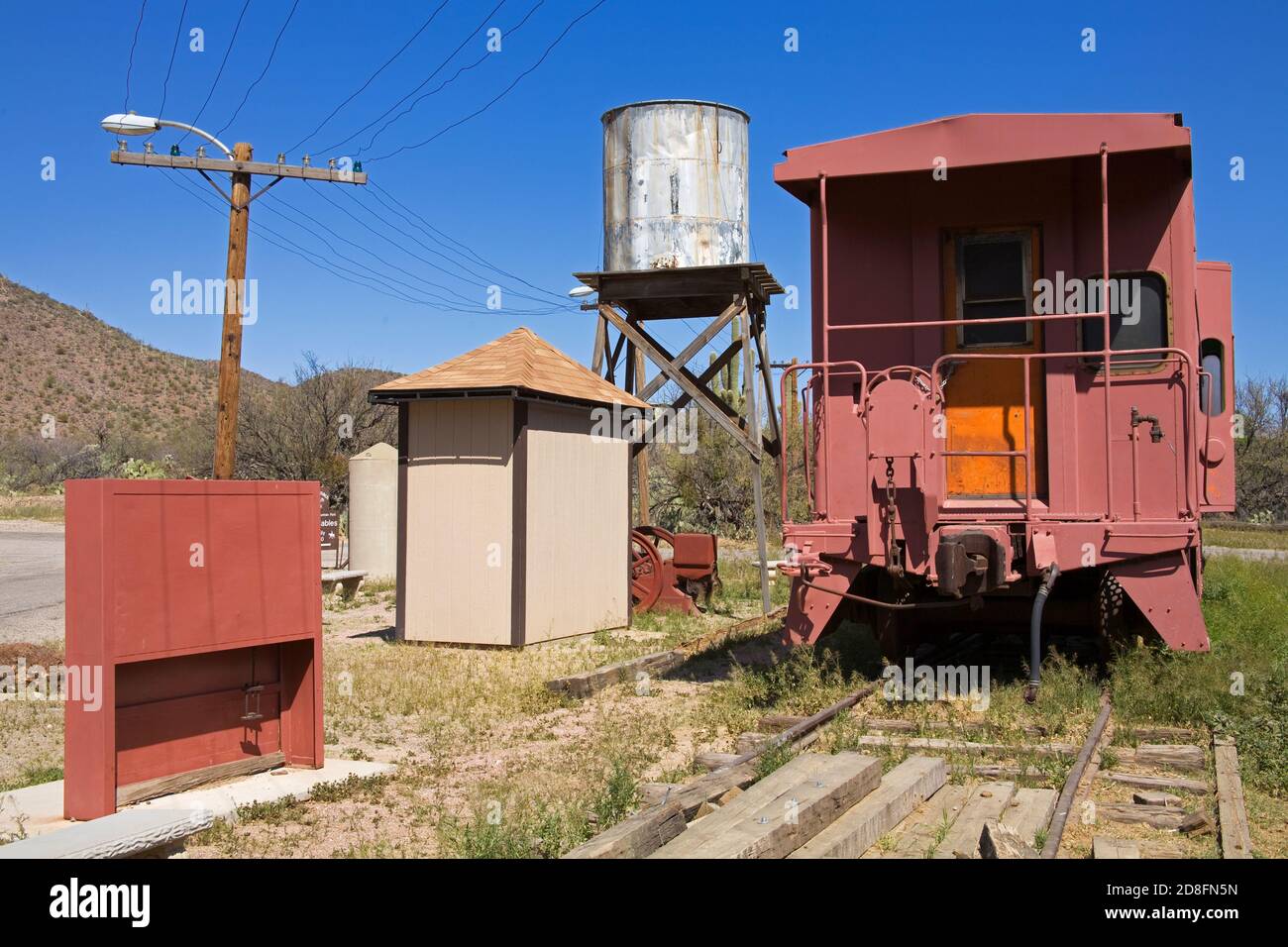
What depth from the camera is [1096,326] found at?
881 cm

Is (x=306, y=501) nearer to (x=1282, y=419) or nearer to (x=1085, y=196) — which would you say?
(x=1085, y=196)

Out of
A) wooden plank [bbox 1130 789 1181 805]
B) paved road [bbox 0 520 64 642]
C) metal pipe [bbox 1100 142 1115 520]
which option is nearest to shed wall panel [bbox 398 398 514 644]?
paved road [bbox 0 520 64 642]

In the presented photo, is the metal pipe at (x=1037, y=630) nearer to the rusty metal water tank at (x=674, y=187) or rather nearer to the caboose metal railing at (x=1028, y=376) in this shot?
the caboose metal railing at (x=1028, y=376)

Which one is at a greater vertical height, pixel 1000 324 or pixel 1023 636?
pixel 1000 324

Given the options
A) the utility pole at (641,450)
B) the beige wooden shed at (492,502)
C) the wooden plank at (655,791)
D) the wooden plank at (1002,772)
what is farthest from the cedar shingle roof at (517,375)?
→ the wooden plank at (1002,772)

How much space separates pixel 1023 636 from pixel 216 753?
310 inches

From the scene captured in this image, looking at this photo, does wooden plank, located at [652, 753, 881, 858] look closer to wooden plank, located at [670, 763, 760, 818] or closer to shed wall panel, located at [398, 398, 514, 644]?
wooden plank, located at [670, 763, 760, 818]

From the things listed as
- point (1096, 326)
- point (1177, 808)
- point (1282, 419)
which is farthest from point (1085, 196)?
point (1282, 419)

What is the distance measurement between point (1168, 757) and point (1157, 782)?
56 centimetres

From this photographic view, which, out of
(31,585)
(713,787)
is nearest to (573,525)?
(713,787)

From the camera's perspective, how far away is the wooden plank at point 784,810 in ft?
15.8

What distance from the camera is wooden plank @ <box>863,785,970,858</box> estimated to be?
533 centimetres

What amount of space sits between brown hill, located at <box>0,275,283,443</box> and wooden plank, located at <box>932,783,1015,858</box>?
208ft

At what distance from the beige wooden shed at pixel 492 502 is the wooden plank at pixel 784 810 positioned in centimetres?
752
